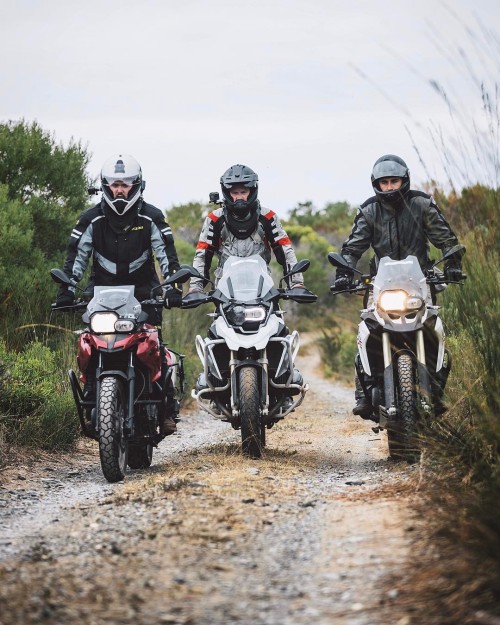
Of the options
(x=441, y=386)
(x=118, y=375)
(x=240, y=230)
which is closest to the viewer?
(x=118, y=375)

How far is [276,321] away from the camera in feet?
26.2

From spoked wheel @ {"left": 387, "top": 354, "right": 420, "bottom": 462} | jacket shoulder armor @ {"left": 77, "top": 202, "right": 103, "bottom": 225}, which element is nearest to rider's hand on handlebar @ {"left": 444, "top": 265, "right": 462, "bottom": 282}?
spoked wheel @ {"left": 387, "top": 354, "right": 420, "bottom": 462}

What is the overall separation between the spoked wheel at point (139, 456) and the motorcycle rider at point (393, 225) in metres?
1.64

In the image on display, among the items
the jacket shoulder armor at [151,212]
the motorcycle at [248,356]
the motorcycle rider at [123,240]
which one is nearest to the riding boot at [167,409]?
the motorcycle rider at [123,240]

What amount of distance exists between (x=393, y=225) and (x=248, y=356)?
5.05 feet

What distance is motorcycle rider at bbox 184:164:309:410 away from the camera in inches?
332

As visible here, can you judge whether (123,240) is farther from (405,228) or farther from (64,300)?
(405,228)

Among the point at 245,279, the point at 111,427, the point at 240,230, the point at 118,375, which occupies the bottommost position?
the point at 111,427

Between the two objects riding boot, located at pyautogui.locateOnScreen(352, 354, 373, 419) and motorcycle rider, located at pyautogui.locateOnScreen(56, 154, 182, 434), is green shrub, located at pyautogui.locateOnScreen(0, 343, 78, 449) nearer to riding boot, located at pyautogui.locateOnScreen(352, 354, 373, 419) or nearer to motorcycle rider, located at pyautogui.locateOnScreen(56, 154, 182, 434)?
motorcycle rider, located at pyautogui.locateOnScreen(56, 154, 182, 434)

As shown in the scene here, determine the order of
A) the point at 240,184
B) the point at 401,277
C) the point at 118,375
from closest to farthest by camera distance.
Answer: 1. the point at 118,375
2. the point at 401,277
3. the point at 240,184

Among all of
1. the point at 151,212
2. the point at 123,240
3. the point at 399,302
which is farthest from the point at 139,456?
the point at 399,302

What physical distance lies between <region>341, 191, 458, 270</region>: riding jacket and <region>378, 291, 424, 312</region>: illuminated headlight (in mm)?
662

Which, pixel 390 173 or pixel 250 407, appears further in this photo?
pixel 390 173

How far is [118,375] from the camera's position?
23.7ft
